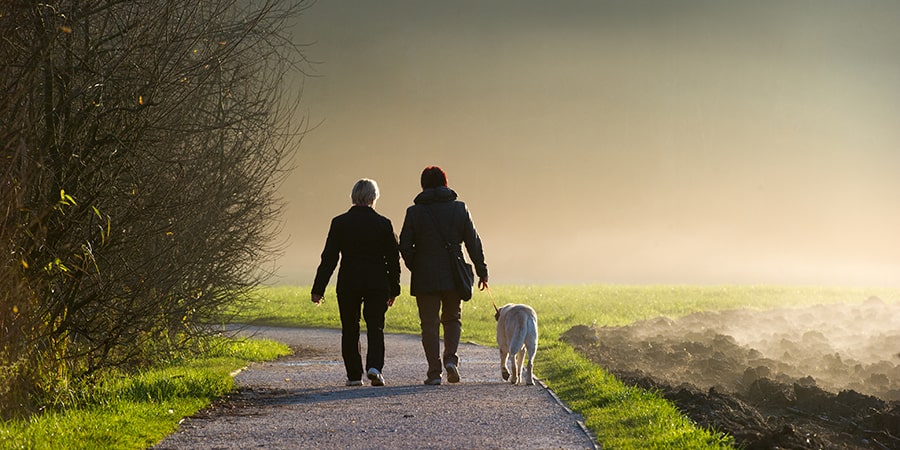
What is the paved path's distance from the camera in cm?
983

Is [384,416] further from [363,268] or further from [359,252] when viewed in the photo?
[359,252]

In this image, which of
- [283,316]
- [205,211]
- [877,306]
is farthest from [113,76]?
[877,306]

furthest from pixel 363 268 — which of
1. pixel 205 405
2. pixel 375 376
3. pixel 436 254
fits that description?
pixel 205 405

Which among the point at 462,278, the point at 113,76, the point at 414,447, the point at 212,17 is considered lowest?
the point at 414,447

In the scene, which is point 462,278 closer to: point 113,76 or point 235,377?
point 235,377

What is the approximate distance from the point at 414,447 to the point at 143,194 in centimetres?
414

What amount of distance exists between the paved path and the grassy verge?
0.79ft

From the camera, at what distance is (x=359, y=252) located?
13633mm

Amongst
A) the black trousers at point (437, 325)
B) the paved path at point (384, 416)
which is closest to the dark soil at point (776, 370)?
the paved path at point (384, 416)

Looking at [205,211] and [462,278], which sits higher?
[205,211]

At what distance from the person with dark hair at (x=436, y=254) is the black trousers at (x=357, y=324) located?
0.53 meters

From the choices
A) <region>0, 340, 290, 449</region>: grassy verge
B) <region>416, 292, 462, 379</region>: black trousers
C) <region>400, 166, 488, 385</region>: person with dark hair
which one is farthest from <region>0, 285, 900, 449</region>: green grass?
<region>400, 166, 488, 385</region>: person with dark hair

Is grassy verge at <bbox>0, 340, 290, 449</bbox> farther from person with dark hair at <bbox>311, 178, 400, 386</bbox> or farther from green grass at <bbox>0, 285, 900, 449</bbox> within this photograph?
person with dark hair at <bbox>311, 178, 400, 386</bbox>

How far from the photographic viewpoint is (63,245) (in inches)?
427
